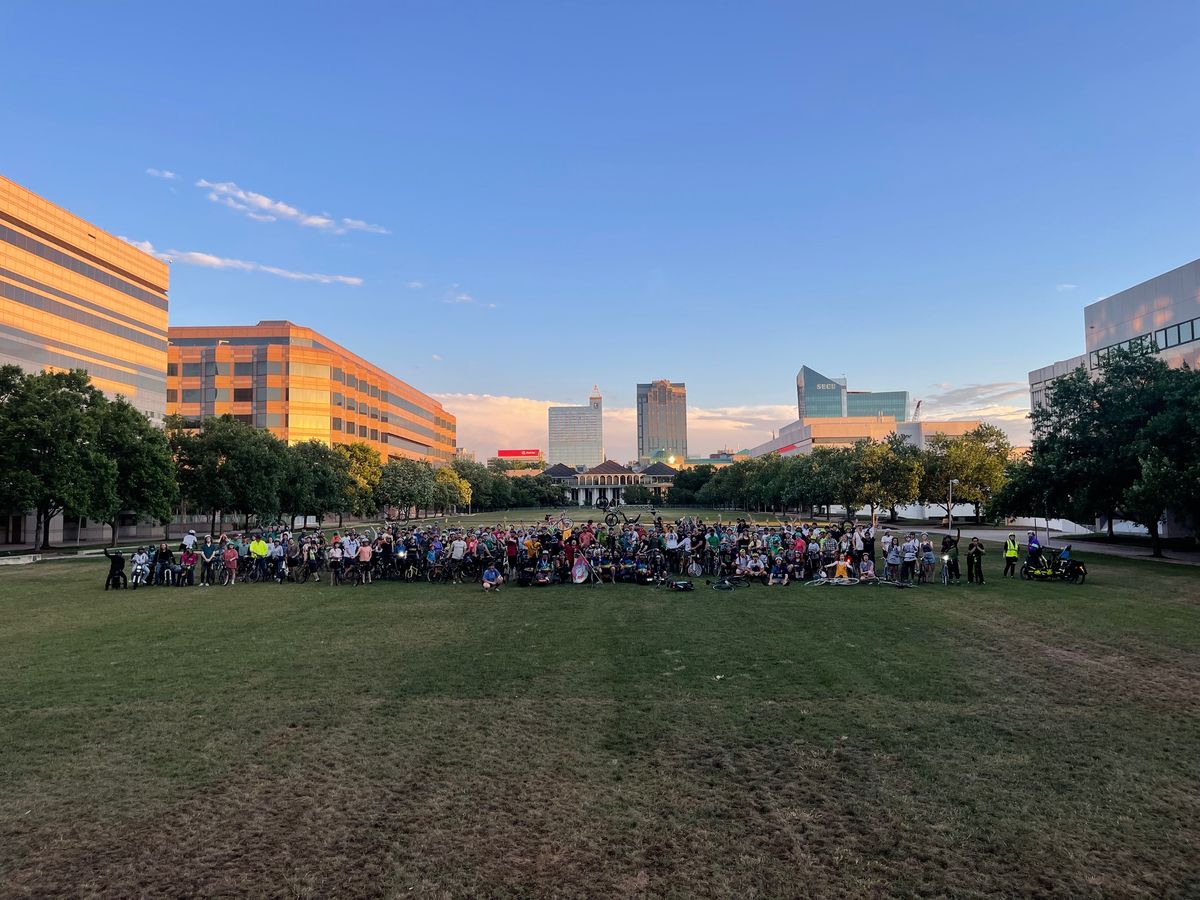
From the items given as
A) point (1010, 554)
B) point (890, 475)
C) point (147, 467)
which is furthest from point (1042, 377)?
point (147, 467)

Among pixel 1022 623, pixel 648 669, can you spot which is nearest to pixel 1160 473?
pixel 1022 623

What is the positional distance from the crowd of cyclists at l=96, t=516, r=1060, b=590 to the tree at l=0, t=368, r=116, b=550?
47.1ft

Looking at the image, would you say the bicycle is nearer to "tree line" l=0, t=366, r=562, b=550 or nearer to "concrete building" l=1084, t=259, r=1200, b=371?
"concrete building" l=1084, t=259, r=1200, b=371

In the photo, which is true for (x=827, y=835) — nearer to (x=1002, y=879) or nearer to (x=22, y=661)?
(x=1002, y=879)

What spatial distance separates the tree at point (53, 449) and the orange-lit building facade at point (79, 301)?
75.2 feet

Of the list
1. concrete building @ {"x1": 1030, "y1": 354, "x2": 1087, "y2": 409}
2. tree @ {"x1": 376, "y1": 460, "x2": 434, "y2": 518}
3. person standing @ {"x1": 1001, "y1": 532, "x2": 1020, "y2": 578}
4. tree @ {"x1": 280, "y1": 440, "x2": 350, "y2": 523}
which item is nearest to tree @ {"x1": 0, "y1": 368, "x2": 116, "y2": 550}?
tree @ {"x1": 280, "y1": 440, "x2": 350, "y2": 523}

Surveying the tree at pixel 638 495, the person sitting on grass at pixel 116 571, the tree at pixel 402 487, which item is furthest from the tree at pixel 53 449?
the tree at pixel 638 495

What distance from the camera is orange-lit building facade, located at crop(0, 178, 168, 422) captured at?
181 ft

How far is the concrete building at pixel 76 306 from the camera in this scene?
54781mm

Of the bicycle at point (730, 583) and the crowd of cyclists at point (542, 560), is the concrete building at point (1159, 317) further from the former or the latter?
the bicycle at point (730, 583)

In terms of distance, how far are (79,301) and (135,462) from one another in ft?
106

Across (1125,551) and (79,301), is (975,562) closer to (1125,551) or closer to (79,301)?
(1125,551)

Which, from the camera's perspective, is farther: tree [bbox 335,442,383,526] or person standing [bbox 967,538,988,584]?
tree [bbox 335,442,383,526]

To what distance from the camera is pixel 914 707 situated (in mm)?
9633
